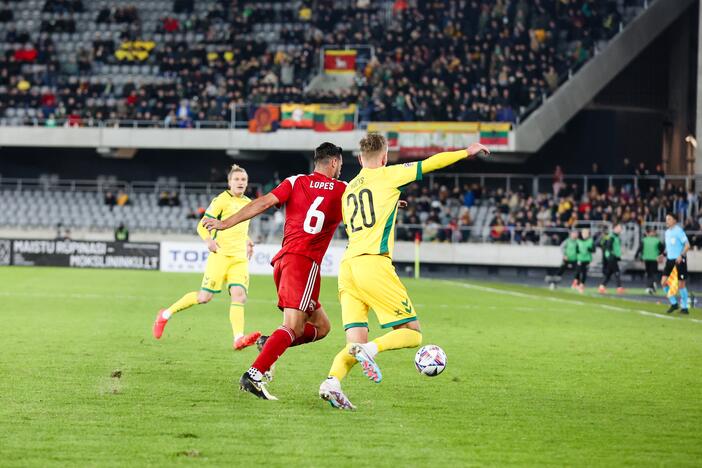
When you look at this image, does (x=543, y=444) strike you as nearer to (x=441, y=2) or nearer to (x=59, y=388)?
(x=59, y=388)

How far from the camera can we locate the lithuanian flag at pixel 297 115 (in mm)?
44000

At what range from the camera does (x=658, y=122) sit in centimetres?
4709

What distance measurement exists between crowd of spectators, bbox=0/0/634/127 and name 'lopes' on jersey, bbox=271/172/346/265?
33.3 meters

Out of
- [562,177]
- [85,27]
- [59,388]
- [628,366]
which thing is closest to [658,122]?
[562,177]

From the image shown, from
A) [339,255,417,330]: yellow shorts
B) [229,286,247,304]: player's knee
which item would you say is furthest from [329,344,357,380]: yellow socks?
[229,286,247,304]: player's knee

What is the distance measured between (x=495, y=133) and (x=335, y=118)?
6.46 meters

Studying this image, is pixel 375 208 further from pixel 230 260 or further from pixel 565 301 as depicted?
pixel 565 301

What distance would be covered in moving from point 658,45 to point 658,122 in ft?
10.9

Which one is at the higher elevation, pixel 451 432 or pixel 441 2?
pixel 441 2

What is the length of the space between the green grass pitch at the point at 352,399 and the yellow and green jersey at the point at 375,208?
1.39 metres

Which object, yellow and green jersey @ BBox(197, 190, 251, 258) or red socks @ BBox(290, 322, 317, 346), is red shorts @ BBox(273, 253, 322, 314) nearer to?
red socks @ BBox(290, 322, 317, 346)

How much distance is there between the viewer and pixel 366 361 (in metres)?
8.62

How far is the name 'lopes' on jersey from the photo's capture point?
9367mm

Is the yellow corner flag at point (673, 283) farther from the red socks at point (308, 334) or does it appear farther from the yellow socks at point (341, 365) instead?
the yellow socks at point (341, 365)
